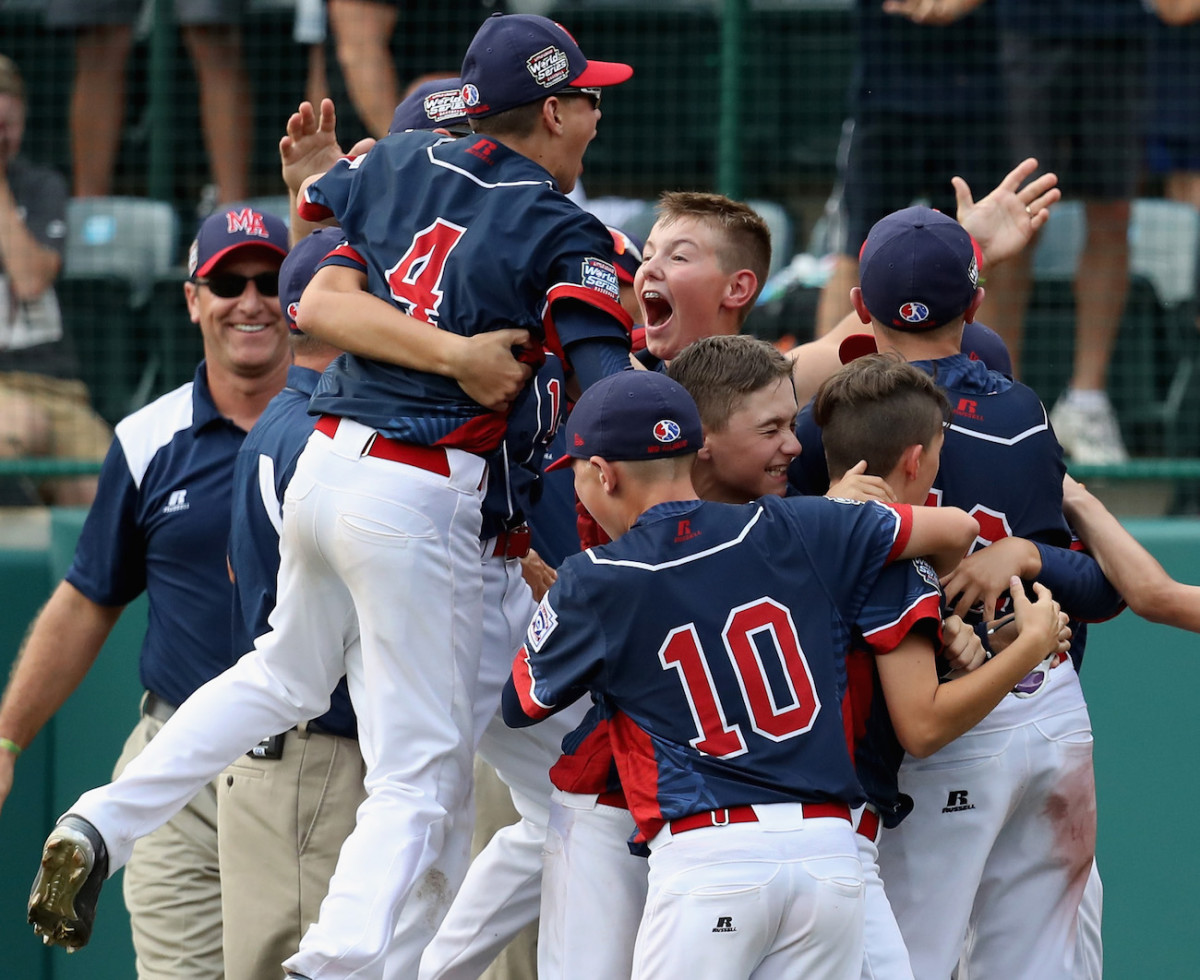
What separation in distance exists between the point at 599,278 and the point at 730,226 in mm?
835

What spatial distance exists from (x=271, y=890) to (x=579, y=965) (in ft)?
3.58

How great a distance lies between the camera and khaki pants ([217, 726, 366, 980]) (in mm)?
3875

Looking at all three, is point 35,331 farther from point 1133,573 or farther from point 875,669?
point 1133,573

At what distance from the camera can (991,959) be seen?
11.5ft

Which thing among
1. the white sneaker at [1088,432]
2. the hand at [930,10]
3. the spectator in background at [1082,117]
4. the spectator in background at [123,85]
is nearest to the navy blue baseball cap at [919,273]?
the white sneaker at [1088,432]

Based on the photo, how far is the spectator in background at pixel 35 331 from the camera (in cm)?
572

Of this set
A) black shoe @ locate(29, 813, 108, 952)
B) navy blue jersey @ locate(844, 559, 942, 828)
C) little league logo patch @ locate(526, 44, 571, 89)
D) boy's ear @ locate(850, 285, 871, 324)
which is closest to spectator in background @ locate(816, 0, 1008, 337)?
boy's ear @ locate(850, 285, 871, 324)

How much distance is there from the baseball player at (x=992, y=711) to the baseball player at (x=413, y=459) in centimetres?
61

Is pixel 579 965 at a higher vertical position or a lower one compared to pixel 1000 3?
lower

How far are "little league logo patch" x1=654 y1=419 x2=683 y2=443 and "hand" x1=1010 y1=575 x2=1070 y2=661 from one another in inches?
27.7

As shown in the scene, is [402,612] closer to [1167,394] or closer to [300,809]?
[300,809]

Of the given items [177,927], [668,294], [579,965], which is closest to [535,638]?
[579,965]

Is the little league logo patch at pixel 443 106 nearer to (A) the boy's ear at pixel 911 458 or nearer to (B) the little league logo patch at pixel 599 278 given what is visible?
(B) the little league logo patch at pixel 599 278

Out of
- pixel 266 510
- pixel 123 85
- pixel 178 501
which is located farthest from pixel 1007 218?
pixel 123 85
